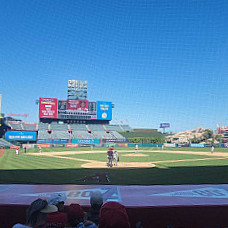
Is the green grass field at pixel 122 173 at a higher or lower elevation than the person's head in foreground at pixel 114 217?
lower

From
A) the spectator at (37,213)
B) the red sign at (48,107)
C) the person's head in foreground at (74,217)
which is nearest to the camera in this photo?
the spectator at (37,213)

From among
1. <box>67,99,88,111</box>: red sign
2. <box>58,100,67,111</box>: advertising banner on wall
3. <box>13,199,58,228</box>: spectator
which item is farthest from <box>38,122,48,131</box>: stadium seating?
<box>13,199,58,228</box>: spectator

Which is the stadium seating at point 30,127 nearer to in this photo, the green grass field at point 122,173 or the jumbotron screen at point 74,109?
the jumbotron screen at point 74,109

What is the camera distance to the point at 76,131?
67438mm

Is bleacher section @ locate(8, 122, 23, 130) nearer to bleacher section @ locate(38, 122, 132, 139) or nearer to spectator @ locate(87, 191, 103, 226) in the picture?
bleacher section @ locate(38, 122, 132, 139)

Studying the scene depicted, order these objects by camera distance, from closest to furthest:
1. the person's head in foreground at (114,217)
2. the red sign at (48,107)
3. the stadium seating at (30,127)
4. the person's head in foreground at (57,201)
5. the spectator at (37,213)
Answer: the person's head in foreground at (114,217) < the spectator at (37,213) < the person's head in foreground at (57,201) < the stadium seating at (30,127) < the red sign at (48,107)

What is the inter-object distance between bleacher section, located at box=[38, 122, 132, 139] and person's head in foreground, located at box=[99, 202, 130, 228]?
5993 cm

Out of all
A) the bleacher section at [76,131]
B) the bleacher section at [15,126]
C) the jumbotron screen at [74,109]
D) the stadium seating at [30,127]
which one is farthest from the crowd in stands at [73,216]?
the jumbotron screen at [74,109]

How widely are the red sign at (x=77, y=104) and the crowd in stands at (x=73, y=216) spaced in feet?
216

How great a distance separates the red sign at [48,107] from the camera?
65375 mm

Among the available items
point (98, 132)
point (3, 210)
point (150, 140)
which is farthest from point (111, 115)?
point (3, 210)

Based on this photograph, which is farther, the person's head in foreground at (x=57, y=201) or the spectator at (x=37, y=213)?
the person's head in foreground at (x=57, y=201)

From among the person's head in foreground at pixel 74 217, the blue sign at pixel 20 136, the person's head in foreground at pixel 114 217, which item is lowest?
the person's head in foreground at pixel 74 217

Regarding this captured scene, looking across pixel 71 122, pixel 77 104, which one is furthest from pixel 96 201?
pixel 71 122
